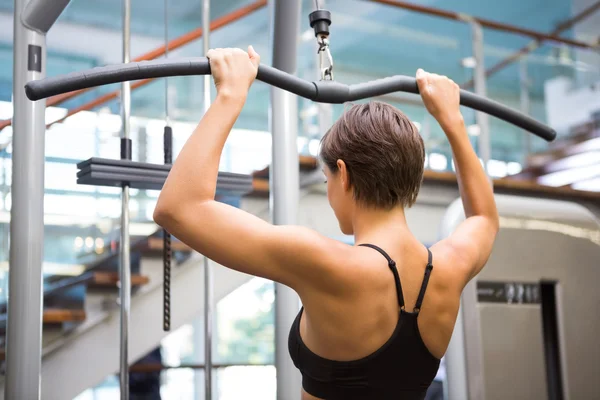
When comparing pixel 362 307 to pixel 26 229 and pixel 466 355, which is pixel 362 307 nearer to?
pixel 26 229

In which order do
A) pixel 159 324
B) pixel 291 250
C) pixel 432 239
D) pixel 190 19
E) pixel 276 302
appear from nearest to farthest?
pixel 291 250 < pixel 276 302 < pixel 159 324 < pixel 432 239 < pixel 190 19

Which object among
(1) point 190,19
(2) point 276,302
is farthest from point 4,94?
(2) point 276,302

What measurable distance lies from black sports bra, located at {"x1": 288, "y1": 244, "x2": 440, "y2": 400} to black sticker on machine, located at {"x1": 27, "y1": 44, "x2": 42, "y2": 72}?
1.02 metres

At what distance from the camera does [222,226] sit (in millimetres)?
919

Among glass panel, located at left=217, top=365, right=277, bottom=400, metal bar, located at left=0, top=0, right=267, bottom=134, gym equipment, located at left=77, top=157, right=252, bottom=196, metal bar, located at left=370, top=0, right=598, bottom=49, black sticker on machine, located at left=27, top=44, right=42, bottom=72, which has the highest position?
metal bar, located at left=370, top=0, right=598, bottom=49

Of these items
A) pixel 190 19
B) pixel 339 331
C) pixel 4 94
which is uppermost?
pixel 190 19

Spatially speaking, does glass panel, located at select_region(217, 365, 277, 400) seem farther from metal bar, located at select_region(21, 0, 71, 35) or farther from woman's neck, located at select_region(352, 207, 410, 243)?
woman's neck, located at select_region(352, 207, 410, 243)

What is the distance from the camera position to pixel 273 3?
1639 millimetres

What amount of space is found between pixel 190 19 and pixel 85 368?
2.73m

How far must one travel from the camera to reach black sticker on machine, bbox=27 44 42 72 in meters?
1.65

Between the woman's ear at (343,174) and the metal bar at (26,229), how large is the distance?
0.87m

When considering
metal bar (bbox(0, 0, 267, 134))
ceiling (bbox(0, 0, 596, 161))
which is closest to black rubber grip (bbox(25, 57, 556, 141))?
Answer: metal bar (bbox(0, 0, 267, 134))

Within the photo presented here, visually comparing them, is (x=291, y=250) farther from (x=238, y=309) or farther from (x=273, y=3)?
(x=238, y=309)

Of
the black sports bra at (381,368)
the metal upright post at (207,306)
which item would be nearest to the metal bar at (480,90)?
the metal upright post at (207,306)
